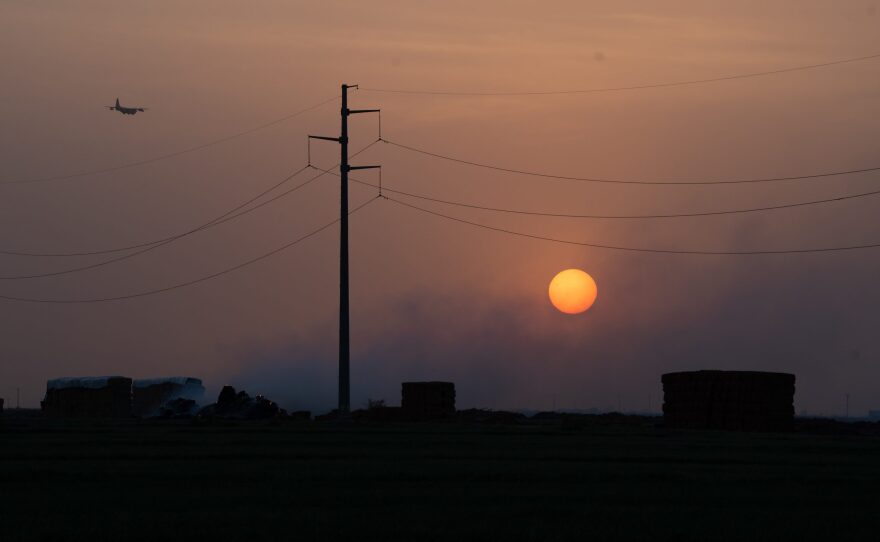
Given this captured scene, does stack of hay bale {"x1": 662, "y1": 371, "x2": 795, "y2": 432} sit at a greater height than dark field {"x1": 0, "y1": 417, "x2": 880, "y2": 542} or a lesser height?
greater

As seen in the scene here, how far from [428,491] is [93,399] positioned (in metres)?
70.4

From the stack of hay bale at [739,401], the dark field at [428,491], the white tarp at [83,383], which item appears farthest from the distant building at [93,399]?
the dark field at [428,491]

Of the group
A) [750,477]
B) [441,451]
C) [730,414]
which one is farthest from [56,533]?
[730,414]

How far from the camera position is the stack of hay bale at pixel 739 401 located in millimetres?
63062

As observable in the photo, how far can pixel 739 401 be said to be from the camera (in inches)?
2504

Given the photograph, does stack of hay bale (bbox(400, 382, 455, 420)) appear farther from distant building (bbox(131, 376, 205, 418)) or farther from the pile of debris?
distant building (bbox(131, 376, 205, 418))

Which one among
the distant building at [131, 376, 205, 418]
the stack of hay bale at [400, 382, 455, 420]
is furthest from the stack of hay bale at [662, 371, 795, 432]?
the distant building at [131, 376, 205, 418]

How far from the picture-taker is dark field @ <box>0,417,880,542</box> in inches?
725

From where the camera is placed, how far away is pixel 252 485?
24.6 meters

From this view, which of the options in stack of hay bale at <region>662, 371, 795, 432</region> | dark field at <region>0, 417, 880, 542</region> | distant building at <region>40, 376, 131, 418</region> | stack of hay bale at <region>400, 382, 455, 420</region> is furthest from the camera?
distant building at <region>40, 376, 131, 418</region>

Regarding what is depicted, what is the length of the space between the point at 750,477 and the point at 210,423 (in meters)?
36.4

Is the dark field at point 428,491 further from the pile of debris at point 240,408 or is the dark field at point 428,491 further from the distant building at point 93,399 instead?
the distant building at point 93,399

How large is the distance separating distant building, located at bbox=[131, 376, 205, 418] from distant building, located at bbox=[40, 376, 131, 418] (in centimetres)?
188

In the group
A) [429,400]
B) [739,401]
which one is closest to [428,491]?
[739,401]
